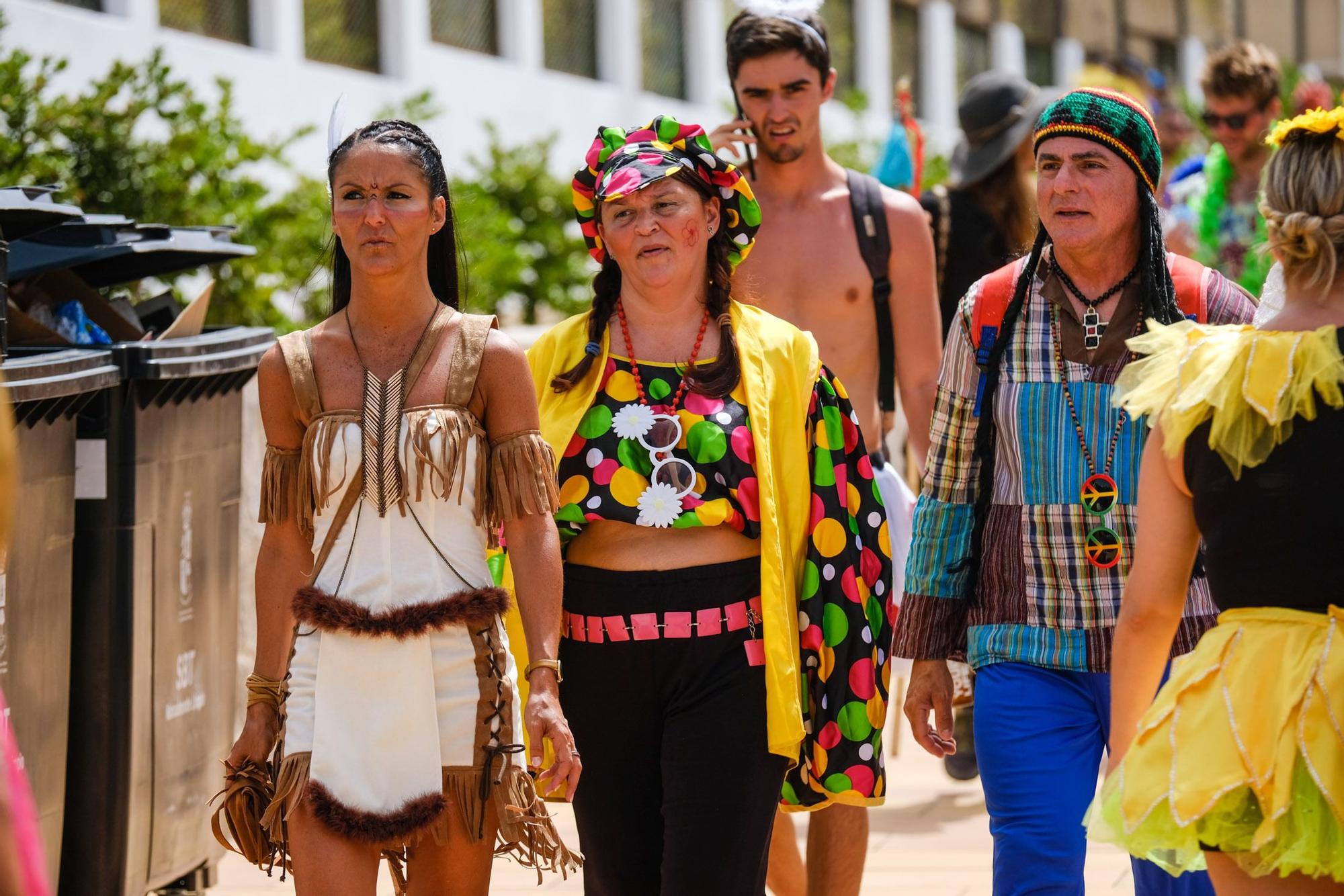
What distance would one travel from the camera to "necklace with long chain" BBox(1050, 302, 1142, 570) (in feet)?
13.5

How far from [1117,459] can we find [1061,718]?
0.54 metres

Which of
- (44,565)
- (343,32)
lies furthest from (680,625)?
(343,32)

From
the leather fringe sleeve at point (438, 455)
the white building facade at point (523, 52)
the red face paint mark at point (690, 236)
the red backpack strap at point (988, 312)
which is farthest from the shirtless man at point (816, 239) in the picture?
the white building facade at point (523, 52)

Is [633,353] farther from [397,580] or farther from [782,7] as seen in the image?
[782,7]

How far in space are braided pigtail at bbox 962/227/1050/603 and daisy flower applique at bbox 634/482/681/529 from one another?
2.12 feet

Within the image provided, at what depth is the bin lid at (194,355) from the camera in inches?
205

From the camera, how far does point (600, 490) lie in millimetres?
4289

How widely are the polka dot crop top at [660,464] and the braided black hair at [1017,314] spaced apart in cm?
47

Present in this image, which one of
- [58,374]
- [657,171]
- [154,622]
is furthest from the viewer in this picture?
[154,622]

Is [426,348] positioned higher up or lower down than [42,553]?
higher up

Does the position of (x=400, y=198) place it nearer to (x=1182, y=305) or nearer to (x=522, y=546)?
(x=522, y=546)

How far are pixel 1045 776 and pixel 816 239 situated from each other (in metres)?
2.29

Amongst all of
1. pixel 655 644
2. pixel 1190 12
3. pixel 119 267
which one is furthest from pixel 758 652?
pixel 1190 12

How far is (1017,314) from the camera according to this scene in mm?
4332
